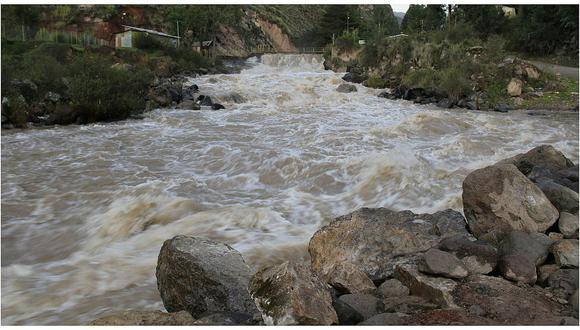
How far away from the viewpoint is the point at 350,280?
433 centimetres

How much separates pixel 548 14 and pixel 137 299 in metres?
38.2

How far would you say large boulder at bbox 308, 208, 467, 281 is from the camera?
191 inches

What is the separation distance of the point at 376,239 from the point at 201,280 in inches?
80.9

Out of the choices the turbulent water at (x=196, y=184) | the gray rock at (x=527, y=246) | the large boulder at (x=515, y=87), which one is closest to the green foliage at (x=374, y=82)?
the large boulder at (x=515, y=87)

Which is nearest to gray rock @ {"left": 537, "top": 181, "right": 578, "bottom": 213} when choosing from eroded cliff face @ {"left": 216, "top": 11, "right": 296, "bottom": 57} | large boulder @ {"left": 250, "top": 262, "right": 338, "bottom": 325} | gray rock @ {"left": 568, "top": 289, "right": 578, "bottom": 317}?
gray rock @ {"left": 568, "top": 289, "right": 578, "bottom": 317}

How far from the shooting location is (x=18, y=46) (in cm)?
3753

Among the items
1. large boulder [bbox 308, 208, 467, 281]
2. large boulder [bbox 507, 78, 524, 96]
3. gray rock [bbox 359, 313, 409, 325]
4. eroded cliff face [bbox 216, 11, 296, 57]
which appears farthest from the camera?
eroded cliff face [bbox 216, 11, 296, 57]

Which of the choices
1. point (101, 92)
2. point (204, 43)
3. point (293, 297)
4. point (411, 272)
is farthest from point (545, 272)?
point (204, 43)

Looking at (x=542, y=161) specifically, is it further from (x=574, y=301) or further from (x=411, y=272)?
(x=411, y=272)

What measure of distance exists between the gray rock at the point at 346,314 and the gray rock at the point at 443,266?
0.93 metres

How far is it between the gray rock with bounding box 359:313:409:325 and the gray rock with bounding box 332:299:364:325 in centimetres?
17

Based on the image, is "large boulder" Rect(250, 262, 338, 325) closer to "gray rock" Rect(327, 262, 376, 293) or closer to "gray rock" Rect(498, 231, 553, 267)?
"gray rock" Rect(327, 262, 376, 293)

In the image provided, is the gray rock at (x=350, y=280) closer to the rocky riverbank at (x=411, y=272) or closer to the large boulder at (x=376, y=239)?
the rocky riverbank at (x=411, y=272)

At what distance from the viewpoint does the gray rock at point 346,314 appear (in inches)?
138
